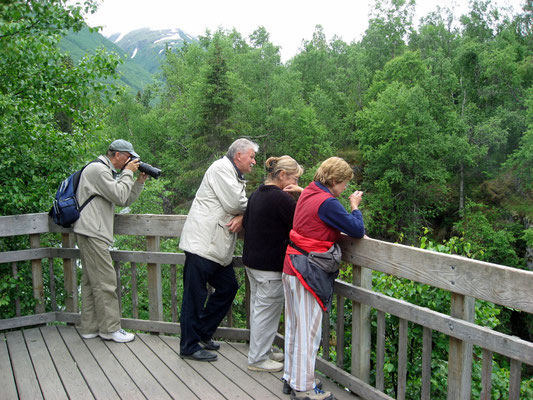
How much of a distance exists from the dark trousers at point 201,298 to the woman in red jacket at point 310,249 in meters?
0.79

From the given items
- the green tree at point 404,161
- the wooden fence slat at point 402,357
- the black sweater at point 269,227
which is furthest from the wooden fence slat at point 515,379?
the green tree at point 404,161

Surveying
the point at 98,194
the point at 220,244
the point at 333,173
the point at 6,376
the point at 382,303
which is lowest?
the point at 6,376

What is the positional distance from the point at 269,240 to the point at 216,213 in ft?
1.53

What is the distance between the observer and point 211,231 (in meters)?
Answer: 3.33

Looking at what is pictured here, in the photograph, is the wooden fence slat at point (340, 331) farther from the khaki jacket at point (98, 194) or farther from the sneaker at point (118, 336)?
the khaki jacket at point (98, 194)

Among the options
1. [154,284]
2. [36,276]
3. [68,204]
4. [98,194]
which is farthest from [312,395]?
[36,276]

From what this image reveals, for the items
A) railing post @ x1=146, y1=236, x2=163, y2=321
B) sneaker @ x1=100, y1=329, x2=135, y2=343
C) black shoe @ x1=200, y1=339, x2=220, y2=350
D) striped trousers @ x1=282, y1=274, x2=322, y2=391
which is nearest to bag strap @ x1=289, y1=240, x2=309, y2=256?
striped trousers @ x1=282, y1=274, x2=322, y2=391

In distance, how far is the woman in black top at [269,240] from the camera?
3.08 metres

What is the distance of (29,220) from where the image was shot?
410 centimetres

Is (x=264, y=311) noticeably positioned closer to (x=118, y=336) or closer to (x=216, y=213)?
(x=216, y=213)

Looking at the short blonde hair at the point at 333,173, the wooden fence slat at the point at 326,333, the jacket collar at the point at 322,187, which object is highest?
the short blonde hair at the point at 333,173

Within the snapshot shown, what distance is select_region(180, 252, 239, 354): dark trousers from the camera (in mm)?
3357

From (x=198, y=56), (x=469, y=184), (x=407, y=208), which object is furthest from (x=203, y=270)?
(x=198, y=56)

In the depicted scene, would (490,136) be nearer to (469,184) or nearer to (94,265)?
(469,184)
